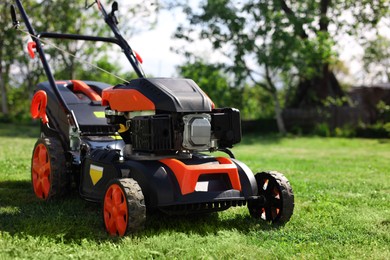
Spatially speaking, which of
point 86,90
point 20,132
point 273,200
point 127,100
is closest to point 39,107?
point 86,90

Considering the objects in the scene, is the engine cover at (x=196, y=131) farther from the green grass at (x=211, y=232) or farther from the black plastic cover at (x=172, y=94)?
the green grass at (x=211, y=232)

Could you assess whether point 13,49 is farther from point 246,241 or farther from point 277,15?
point 246,241

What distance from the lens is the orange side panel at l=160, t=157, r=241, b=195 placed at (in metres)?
4.59

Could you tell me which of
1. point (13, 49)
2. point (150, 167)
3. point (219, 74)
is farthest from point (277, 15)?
point (150, 167)

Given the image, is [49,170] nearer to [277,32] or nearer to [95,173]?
[95,173]

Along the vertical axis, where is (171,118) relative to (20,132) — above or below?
above

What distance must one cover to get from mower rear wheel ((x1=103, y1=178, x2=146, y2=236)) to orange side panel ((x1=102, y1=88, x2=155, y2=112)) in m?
0.67

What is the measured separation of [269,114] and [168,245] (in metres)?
24.4

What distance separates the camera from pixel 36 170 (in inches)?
251

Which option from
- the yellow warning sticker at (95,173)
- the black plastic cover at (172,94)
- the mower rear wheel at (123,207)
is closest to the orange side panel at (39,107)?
the yellow warning sticker at (95,173)

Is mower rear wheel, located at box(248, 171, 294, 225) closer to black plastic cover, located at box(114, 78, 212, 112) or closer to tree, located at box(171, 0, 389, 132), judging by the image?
black plastic cover, located at box(114, 78, 212, 112)

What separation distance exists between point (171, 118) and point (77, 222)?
126 cm

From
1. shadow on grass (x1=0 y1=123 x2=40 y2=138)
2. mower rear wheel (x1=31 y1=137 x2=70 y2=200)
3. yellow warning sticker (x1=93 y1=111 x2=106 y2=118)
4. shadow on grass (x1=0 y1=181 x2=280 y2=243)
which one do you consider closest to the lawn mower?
shadow on grass (x1=0 y1=181 x2=280 y2=243)

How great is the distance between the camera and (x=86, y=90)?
22.7 feet
